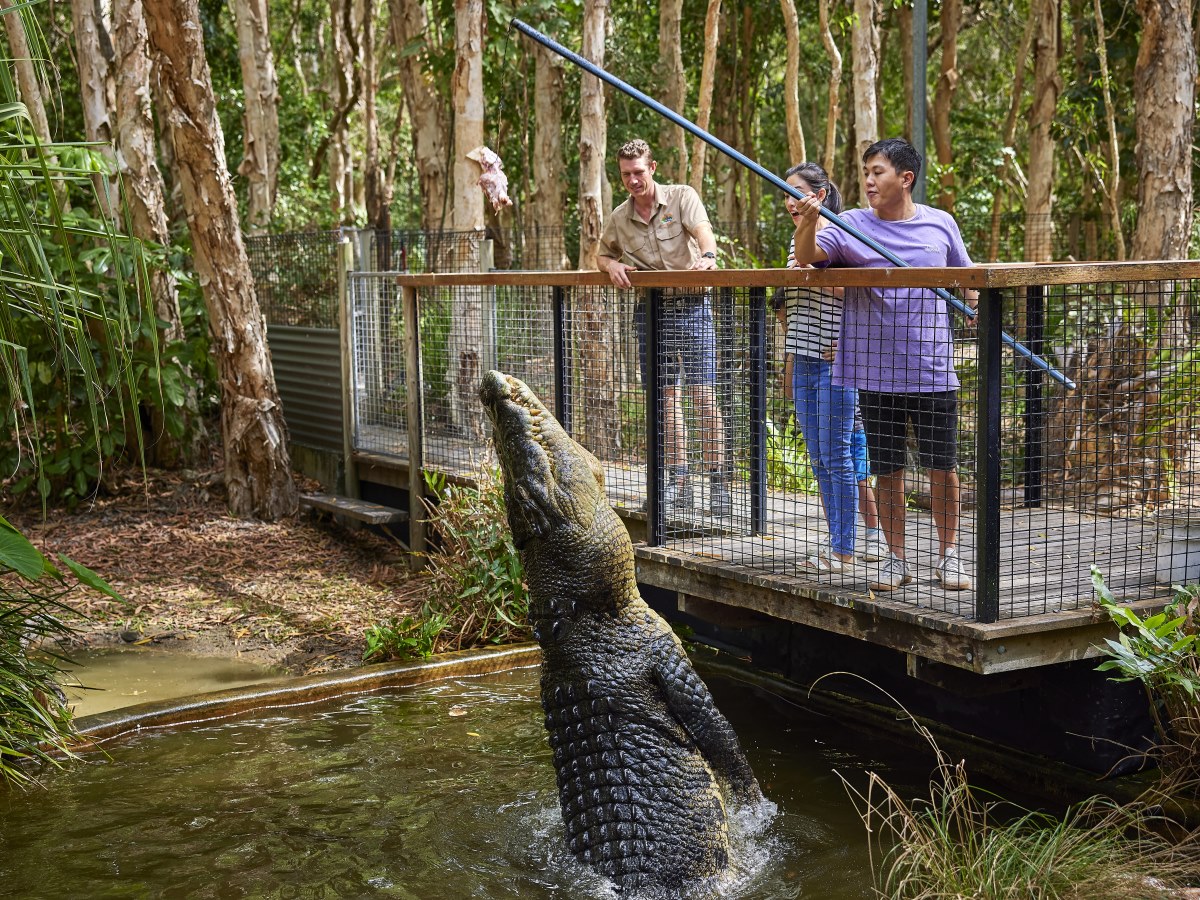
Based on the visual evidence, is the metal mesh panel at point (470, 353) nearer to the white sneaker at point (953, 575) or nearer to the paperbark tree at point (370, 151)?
the white sneaker at point (953, 575)

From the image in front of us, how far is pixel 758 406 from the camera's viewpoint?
596 cm

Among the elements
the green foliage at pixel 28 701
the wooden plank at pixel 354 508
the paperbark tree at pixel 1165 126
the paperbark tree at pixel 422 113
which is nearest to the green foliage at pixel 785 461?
the wooden plank at pixel 354 508

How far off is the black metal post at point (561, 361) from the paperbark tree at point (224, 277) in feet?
10.5

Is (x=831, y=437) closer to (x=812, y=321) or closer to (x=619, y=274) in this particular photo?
(x=812, y=321)

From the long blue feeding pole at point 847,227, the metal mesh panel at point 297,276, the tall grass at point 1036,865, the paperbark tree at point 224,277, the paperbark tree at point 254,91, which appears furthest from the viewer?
the paperbark tree at point 254,91

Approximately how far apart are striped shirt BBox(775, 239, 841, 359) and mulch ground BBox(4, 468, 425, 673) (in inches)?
124

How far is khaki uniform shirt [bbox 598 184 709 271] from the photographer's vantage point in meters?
6.78

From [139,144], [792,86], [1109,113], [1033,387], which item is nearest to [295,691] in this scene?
[1033,387]

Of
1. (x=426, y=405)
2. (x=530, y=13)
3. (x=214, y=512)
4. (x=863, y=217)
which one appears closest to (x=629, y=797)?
(x=863, y=217)

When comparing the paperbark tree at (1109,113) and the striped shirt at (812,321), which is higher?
the paperbark tree at (1109,113)

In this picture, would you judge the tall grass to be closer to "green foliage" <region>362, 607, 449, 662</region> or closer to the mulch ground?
"green foliage" <region>362, 607, 449, 662</region>

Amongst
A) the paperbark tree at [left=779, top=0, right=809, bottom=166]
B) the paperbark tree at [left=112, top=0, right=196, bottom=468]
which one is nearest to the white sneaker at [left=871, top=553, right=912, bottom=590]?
the paperbark tree at [left=112, top=0, right=196, bottom=468]

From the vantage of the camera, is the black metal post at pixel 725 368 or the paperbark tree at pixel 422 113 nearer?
the black metal post at pixel 725 368

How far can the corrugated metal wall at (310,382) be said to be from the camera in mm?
10109
